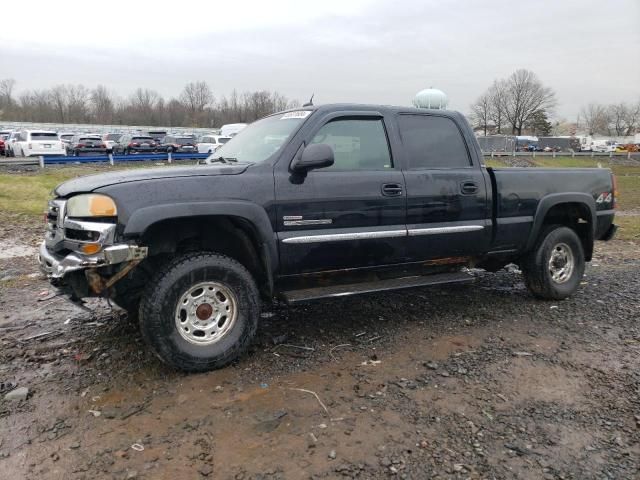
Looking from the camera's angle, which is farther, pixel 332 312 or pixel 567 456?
pixel 332 312

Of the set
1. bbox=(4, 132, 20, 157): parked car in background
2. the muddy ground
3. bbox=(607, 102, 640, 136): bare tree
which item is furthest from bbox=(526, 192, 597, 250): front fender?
bbox=(607, 102, 640, 136): bare tree

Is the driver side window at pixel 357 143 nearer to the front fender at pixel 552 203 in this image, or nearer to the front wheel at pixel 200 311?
the front wheel at pixel 200 311

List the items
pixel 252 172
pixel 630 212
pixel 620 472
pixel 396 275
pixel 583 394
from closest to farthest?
pixel 620 472, pixel 583 394, pixel 252 172, pixel 396 275, pixel 630 212

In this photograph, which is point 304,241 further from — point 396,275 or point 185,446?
point 185,446

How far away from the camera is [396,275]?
180 inches

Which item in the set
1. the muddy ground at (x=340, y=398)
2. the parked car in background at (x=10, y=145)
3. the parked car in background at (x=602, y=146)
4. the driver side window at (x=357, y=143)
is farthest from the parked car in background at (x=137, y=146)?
the parked car in background at (x=602, y=146)

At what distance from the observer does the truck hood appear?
138 inches

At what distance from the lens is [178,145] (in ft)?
103

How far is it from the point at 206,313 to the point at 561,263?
4.01 meters

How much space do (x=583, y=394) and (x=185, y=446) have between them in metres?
2.62

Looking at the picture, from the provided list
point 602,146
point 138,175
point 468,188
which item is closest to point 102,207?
point 138,175

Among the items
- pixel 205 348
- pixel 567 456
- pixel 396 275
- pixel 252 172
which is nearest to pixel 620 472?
pixel 567 456

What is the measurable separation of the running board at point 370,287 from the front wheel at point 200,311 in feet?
1.20

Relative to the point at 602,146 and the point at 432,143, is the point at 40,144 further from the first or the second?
the point at 602,146
